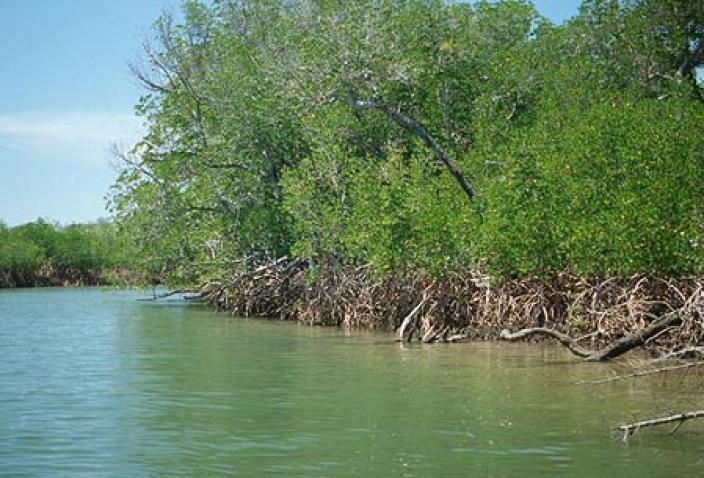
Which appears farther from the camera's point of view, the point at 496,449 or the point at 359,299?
the point at 359,299

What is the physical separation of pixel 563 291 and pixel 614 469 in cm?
1038

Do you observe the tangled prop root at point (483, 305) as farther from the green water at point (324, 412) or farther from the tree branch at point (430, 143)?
the tree branch at point (430, 143)

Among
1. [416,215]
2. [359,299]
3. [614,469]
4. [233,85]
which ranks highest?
[233,85]

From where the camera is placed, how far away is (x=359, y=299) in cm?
2366

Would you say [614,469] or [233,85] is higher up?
[233,85]

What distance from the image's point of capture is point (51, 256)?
57.5m

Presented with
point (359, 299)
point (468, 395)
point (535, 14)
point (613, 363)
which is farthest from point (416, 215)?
point (535, 14)

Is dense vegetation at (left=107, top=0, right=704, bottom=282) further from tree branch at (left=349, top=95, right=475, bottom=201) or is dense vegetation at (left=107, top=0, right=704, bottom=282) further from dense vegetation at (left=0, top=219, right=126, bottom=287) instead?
dense vegetation at (left=0, top=219, right=126, bottom=287)

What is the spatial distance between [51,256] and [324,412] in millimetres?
48785

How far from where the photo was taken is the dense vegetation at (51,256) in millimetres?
53812

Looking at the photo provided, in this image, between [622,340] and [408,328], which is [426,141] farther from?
[622,340]

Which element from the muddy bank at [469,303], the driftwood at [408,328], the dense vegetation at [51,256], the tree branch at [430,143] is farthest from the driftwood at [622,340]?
the dense vegetation at [51,256]

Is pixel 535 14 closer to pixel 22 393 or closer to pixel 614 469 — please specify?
pixel 22 393

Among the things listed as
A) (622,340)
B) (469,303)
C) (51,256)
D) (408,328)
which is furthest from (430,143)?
(51,256)
